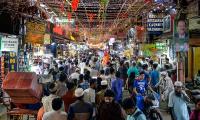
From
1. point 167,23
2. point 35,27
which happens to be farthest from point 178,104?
point 167,23

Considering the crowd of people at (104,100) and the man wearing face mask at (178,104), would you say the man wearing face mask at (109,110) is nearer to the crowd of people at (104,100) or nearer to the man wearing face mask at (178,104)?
the crowd of people at (104,100)

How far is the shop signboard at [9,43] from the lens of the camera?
16703 millimetres

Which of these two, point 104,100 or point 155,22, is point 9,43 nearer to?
point 104,100

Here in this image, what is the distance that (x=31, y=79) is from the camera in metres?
11.6

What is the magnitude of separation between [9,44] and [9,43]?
0.05 metres

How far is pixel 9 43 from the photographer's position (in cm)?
1688

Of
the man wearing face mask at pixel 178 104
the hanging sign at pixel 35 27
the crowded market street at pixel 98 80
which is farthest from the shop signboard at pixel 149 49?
the man wearing face mask at pixel 178 104

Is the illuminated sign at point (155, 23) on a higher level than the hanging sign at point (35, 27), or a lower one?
higher

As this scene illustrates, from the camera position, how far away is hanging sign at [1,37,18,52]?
16703 mm

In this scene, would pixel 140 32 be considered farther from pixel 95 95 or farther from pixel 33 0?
pixel 95 95

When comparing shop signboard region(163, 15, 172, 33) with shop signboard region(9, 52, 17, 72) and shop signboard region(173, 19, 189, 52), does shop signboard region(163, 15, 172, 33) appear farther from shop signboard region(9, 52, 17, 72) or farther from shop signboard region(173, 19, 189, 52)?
shop signboard region(9, 52, 17, 72)

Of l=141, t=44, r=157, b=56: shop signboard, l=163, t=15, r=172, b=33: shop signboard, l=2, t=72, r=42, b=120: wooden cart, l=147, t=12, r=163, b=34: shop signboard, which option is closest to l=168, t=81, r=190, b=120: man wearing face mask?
l=2, t=72, r=42, b=120: wooden cart

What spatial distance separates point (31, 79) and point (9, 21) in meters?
7.21

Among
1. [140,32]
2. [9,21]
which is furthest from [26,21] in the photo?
[140,32]
